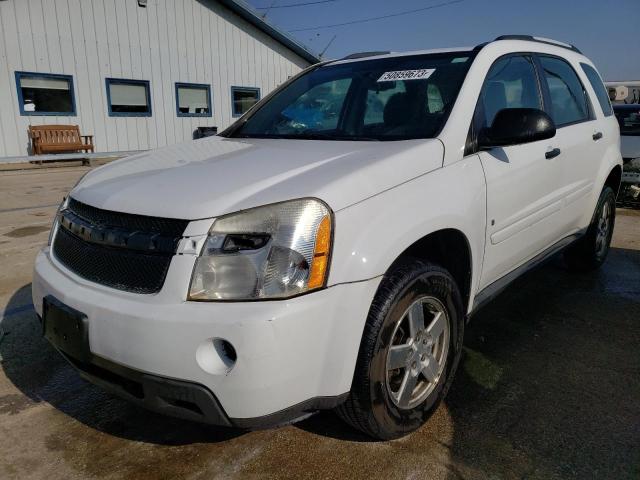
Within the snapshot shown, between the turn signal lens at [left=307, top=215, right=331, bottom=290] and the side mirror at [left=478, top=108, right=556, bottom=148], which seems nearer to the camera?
the turn signal lens at [left=307, top=215, right=331, bottom=290]

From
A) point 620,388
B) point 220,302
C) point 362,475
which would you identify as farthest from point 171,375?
point 620,388

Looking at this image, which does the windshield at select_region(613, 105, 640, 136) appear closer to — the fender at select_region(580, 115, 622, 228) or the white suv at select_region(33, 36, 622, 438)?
the fender at select_region(580, 115, 622, 228)

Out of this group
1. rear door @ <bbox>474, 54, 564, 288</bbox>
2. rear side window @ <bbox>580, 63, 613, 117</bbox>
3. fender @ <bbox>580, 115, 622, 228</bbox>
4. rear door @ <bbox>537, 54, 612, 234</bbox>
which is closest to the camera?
rear door @ <bbox>474, 54, 564, 288</bbox>

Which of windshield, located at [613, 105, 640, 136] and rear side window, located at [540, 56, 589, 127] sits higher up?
rear side window, located at [540, 56, 589, 127]

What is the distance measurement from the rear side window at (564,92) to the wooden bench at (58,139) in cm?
1270

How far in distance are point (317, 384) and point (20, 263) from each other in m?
3.98

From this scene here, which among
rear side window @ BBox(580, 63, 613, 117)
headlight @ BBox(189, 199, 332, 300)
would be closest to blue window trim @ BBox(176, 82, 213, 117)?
rear side window @ BBox(580, 63, 613, 117)

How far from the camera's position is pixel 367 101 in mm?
3059

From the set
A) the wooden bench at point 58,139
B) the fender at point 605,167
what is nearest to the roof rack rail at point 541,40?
the fender at point 605,167

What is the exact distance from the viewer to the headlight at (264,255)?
5.64ft

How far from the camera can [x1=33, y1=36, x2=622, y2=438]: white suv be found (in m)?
1.71

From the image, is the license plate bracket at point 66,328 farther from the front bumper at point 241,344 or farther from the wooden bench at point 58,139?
the wooden bench at point 58,139

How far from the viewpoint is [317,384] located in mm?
1804

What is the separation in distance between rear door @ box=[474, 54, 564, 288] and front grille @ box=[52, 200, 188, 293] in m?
1.56
